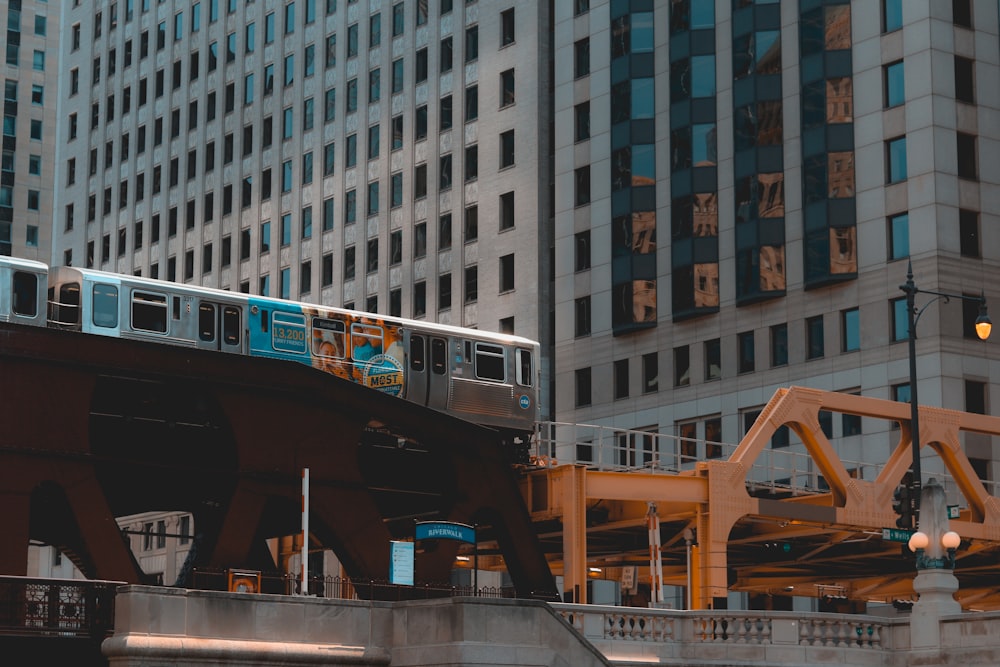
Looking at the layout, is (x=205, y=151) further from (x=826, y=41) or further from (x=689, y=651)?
(x=689, y=651)

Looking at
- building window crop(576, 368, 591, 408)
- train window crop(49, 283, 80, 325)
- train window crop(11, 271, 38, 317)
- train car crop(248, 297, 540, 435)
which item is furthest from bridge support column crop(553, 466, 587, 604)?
building window crop(576, 368, 591, 408)

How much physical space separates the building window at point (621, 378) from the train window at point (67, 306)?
4499 centimetres

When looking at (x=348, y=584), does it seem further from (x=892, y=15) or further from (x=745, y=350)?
(x=892, y=15)

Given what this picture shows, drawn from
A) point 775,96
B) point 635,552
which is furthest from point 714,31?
point 635,552

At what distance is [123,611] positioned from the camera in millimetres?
34719

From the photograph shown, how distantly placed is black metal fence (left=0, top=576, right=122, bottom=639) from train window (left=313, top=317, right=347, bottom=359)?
13.7 meters

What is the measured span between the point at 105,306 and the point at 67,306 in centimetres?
94

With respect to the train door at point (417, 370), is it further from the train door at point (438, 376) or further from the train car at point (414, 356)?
the train door at point (438, 376)

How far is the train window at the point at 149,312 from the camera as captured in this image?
4425 centimetres

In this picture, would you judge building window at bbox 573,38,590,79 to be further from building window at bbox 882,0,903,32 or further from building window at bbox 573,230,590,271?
building window at bbox 882,0,903,32

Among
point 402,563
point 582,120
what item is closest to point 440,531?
point 402,563

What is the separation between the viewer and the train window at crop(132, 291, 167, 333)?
44250 mm

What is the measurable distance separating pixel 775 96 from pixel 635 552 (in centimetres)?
2693

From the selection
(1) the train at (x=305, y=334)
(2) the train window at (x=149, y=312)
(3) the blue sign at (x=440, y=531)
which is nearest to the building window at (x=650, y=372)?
(1) the train at (x=305, y=334)
